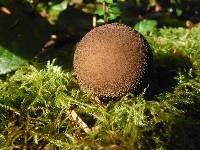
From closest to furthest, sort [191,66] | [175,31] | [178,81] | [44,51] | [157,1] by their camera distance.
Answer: [178,81], [191,66], [44,51], [175,31], [157,1]

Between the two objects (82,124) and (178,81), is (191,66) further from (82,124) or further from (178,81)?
(82,124)

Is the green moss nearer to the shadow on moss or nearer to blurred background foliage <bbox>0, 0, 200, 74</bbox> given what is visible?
the shadow on moss

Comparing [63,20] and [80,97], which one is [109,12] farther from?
[80,97]

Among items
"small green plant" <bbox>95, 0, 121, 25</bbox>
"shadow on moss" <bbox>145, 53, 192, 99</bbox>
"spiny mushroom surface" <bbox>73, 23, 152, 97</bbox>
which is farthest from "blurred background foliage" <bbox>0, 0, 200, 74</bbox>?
"spiny mushroom surface" <bbox>73, 23, 152, 97</bbox>

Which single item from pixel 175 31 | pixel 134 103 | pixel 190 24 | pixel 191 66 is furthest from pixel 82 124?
pixel 190 24

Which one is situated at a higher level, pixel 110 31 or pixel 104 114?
pixel 110 31

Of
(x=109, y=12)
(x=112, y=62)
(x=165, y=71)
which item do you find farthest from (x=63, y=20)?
(x=112, y=62)
